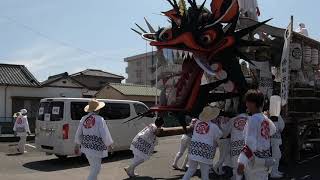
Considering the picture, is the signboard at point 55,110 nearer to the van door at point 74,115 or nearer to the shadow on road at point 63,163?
the van door at point 74,115

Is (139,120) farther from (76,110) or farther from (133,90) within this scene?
(133,90)

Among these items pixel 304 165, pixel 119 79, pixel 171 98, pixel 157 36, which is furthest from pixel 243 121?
pixel 119 79

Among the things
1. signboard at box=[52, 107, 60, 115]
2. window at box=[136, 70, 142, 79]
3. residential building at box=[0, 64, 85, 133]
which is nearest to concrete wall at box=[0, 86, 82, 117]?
residential building at box=[0, 64, 85, 133]

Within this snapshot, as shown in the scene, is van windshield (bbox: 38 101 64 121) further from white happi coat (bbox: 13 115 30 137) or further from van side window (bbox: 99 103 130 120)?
white happi coat (bbox: 13 115 30 137)

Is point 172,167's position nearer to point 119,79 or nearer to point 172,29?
point 172,29

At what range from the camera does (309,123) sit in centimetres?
1420

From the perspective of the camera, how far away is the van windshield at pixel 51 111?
16234mm

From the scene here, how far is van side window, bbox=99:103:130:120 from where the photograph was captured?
17.1 m

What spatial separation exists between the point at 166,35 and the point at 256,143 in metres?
4.89

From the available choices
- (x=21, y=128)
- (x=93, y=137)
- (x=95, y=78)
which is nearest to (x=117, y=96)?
(x=95, y=78)

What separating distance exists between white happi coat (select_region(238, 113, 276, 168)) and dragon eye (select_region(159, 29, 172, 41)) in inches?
182

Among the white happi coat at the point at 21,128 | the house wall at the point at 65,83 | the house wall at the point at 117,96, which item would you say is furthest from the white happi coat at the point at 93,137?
the house wall at the point at 117,96

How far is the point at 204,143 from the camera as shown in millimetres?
10125

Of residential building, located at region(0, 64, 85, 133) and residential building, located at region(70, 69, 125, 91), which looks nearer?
residential building, located at region(0, 64, 85, 133)
